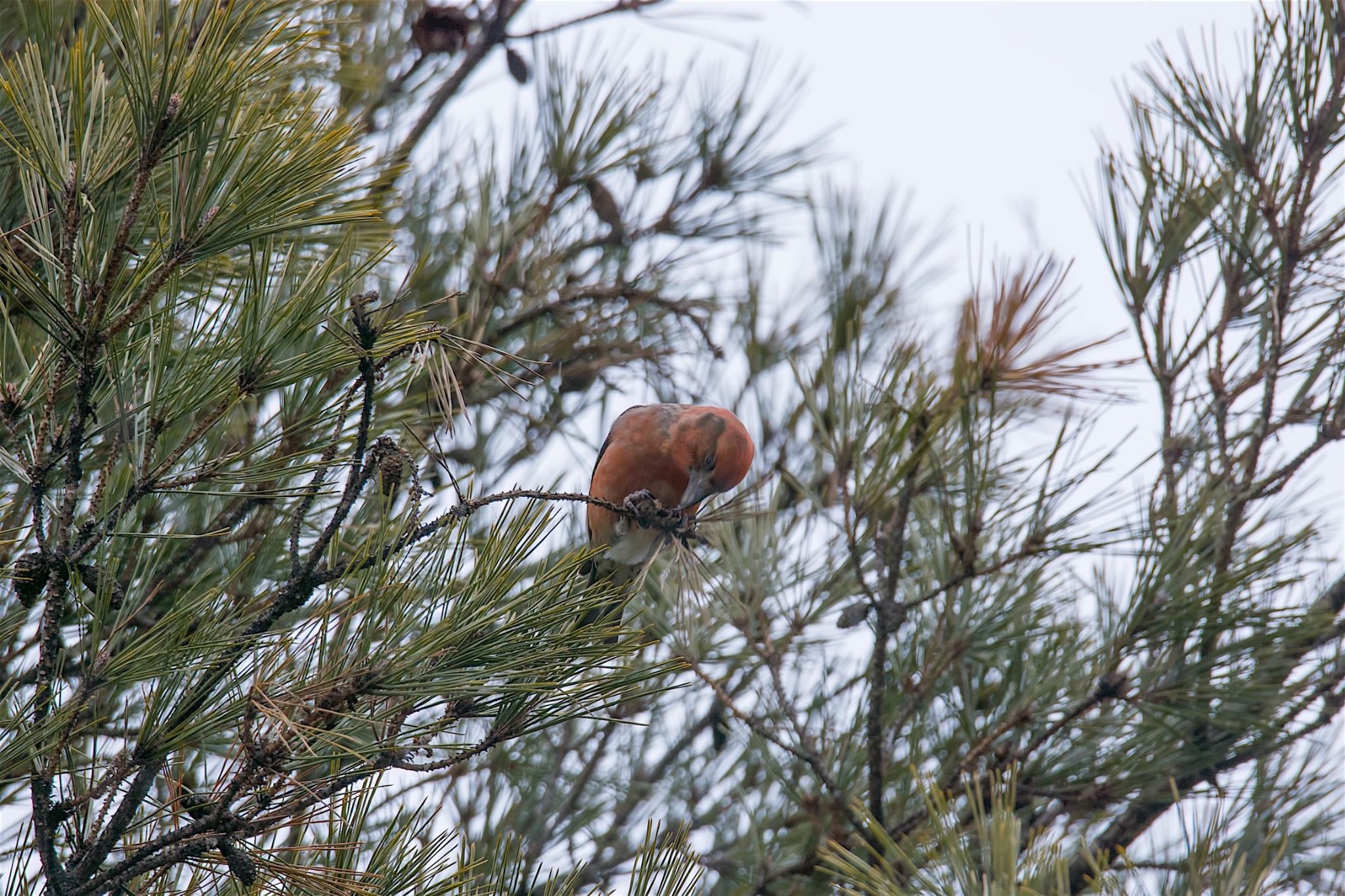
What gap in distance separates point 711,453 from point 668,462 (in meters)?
0.12

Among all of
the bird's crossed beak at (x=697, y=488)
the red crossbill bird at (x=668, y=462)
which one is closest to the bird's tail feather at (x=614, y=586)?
the red crossbill bird at (x=668, y=462)

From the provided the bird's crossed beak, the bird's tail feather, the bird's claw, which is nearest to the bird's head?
the bird's crossed beak

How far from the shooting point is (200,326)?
4.38ft

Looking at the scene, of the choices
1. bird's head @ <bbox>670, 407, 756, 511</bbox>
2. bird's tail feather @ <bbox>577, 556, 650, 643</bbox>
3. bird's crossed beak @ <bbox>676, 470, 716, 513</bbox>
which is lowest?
bird's tail feather @ <bbox>577, 556, 650, 643</bbox>

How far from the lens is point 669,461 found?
108 inches

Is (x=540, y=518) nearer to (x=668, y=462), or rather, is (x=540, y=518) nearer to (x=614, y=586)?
(x=614, y=586)

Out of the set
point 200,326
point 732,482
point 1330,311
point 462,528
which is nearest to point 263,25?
point 200,326

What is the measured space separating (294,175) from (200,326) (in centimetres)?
24

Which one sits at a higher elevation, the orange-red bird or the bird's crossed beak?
the orange-red bird

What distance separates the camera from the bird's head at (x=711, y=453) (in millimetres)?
2672

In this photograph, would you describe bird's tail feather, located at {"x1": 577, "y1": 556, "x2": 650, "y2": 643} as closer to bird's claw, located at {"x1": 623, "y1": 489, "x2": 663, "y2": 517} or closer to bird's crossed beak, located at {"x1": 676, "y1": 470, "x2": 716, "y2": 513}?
bird's claw, located at {"x1": 623, "y1": 489, "x2": 663, "y2": 517}

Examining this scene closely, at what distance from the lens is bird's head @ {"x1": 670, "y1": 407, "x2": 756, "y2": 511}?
2672 millimetres

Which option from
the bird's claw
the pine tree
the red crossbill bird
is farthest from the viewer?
the red crossbill bird

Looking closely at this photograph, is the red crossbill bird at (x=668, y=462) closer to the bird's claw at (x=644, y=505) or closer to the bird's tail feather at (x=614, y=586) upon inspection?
the bird's tail feather at (x=614, y=586)
